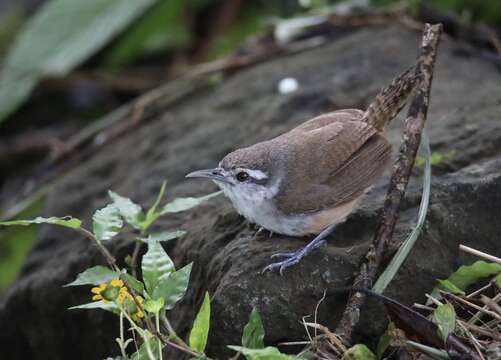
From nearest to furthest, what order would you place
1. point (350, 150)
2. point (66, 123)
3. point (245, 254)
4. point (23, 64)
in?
point (245, 254), point (350, 150), point (23, 64), point (66, 123)

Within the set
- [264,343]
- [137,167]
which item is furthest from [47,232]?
[264,343]

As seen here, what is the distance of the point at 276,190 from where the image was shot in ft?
12.8

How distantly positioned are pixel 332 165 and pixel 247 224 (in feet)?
1.78

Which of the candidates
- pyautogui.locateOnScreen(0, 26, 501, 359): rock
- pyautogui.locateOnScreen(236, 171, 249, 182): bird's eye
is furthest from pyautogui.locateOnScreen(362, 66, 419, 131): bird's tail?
pyautogui.locateOnScreen(236, 171, 249, 182): bird's eye

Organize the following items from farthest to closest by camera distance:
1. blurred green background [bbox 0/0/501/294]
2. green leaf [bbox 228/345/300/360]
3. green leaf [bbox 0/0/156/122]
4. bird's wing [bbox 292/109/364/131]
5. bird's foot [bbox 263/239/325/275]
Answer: green leaf [bbox 0/0/156/122] → blurred green background [bbox 0/0/501/294] → bird's wing [bbox 292/109/364/131] → bird's foot [bbox 263/239/325/275] → green leaf [bbox 228/345/300/360]

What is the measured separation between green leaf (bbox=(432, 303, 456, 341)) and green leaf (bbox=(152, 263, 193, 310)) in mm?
1015

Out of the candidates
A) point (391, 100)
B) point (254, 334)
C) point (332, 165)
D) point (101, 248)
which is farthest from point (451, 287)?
point (101, 248)

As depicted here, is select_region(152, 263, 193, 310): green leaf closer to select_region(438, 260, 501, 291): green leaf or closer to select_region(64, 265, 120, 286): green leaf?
select_region(64, 265, 120, 286): green leaf

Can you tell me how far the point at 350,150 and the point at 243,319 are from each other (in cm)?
110

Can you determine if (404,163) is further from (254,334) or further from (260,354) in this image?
(260,354)

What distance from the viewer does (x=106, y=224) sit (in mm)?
3277

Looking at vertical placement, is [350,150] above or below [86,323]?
above

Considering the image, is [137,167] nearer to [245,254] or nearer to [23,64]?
[23,64]

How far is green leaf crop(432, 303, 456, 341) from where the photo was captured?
3.03 metres
